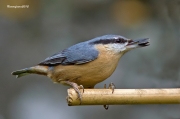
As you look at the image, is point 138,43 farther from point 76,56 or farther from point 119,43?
point 76,56

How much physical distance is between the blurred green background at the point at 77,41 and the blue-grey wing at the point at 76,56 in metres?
1.04

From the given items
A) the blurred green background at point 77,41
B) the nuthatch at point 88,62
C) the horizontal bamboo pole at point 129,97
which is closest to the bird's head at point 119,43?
the nuthatch at point 88,62

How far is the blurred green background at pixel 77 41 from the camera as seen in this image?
3068mm

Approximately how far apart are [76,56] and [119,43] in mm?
241

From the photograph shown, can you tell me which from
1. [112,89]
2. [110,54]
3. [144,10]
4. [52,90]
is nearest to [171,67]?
[144,10]

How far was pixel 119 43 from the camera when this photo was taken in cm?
197

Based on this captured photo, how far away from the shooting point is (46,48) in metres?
3.16

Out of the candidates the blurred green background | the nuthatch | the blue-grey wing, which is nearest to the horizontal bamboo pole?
the nuthatch

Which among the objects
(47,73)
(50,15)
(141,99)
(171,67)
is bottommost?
(141,99)

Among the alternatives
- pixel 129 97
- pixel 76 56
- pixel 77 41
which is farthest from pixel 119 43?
pixel 77 41

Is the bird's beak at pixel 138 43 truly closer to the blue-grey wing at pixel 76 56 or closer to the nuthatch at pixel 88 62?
the nuthatch at pixel 88 62

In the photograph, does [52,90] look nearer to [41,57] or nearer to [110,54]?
[41,57]

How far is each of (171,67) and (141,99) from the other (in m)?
1.58

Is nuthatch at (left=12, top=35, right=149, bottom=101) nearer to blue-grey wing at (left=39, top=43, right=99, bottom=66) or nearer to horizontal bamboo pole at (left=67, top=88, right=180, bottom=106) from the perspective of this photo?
blue-grey wing at (left=39, top=43, right=99, bottom=66)
